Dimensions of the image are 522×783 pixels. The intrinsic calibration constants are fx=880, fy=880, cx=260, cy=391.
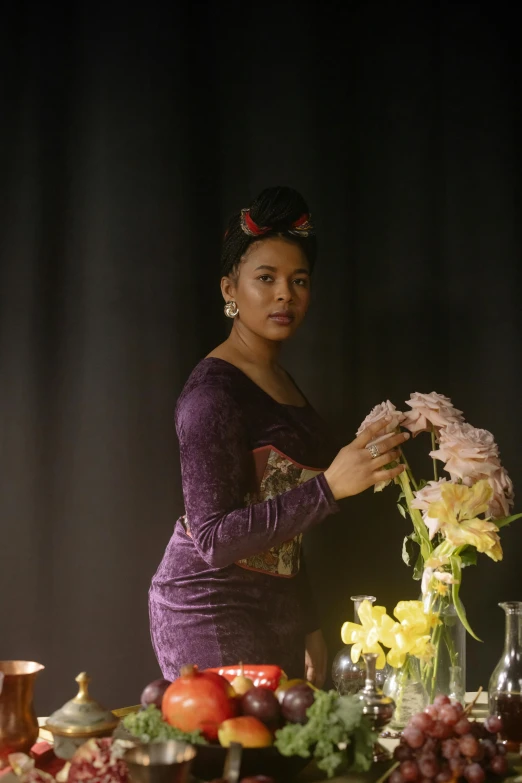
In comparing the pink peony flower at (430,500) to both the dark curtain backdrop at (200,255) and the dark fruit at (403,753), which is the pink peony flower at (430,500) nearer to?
the dark fruit at (403,753)

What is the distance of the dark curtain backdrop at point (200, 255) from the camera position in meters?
2.27

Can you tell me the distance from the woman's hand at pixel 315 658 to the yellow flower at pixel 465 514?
0.80 m

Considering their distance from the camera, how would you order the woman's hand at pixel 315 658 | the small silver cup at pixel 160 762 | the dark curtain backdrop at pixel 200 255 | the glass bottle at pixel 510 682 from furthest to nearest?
the dark curtain backdrop at pixel 200 255 → the woman's hand at pixel 315 658 → the glass bottle at pixel 510 682 → the small silver cup at pixel 160 762

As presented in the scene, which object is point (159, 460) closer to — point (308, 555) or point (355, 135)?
point (308, 555)

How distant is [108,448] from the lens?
227cm

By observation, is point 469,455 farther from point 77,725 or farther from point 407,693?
point 77,725

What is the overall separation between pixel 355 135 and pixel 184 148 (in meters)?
0.46

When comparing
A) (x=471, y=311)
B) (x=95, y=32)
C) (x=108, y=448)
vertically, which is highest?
(x=95, y=32)

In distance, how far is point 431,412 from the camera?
65.1 inches

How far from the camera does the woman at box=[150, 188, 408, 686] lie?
1748mm

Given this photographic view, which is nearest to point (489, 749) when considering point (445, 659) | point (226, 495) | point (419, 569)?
point (445, 659)

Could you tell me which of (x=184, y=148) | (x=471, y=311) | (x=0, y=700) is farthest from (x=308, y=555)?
(x=0, y=700)

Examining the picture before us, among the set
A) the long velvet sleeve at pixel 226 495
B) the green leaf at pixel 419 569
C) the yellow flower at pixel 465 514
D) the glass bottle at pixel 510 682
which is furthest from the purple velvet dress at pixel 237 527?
the glass bottle at pixel 510 682

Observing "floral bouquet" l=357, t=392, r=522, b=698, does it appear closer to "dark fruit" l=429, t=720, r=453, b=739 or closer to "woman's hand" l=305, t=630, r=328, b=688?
"dark fruit" l=429, t=720, r=453, b=739
